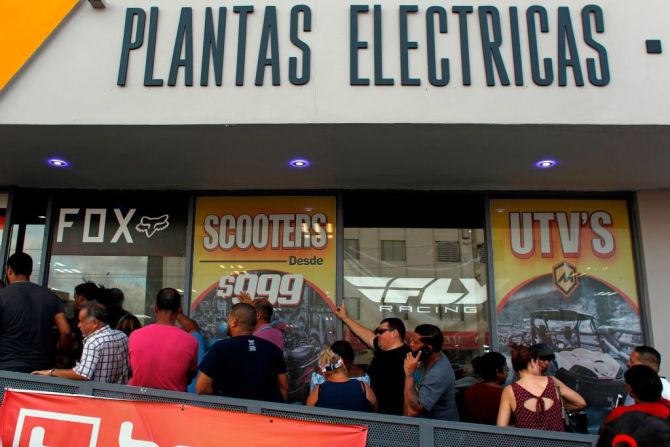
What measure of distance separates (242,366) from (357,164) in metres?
2.49

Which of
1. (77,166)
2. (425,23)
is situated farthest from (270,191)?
(425,23)

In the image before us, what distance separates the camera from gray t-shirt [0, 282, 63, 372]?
4.33m

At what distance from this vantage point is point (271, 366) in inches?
153

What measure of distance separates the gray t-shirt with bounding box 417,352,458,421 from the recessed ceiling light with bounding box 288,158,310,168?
2.39 m

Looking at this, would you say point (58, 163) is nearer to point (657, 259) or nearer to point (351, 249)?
point (351, 249)

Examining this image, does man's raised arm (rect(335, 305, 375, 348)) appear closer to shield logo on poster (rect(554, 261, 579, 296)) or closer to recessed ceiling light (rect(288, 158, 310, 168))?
recessed ceiling light (rect(288, 158, 310, 168))

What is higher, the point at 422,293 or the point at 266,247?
the point at 266,247

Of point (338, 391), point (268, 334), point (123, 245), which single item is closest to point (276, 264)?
point (268, 334)

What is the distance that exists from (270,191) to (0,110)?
2.80 m

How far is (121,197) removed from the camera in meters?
6.48

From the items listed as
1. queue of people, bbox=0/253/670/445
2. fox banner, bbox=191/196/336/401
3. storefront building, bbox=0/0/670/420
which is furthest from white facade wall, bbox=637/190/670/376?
fox banner, bbox=191/196/336/401

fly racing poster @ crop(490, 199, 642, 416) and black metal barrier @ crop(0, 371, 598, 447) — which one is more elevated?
fly racing poster @ crop(490, 199, 642, 416)

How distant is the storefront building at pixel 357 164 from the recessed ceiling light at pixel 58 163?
0.22ft

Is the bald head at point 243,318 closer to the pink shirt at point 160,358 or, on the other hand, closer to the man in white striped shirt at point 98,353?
the pink shirt at point 160,358
